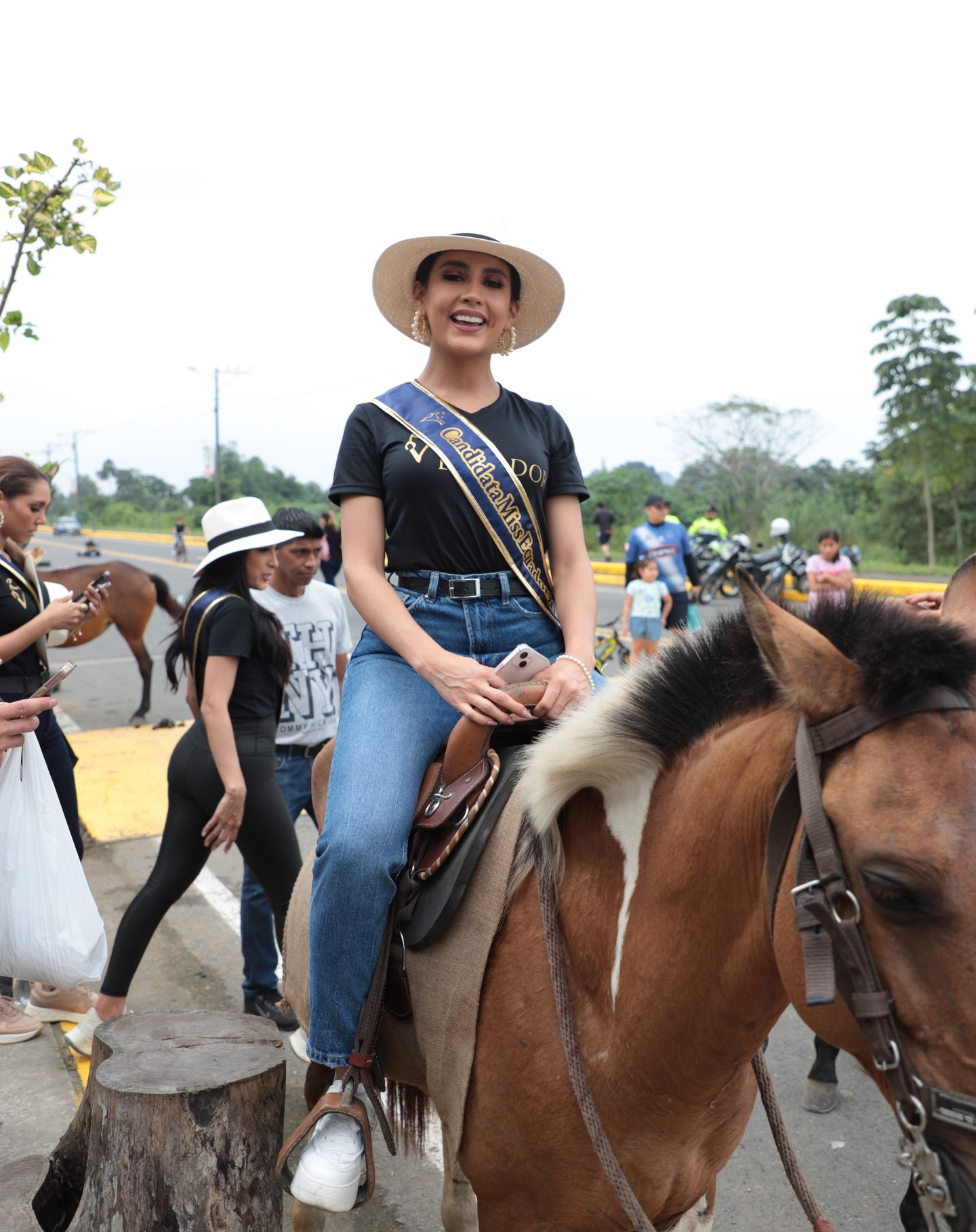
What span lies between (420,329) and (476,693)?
3.86ft

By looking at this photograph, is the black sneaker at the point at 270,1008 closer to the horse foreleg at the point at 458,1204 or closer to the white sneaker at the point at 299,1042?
the white sneaker at the point at 299,1042

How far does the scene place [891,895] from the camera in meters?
1.25

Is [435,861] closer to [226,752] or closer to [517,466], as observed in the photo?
[517,466]

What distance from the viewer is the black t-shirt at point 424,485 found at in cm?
230

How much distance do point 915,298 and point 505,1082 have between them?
95.7ft

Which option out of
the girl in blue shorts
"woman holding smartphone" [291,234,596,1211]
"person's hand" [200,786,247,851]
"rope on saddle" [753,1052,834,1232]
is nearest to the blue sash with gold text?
"woman holding smartphone" [291,234,596,1211]

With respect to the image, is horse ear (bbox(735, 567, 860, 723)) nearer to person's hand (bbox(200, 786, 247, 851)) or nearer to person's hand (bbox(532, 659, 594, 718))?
person's hand (bbox(532, 659, 594, 718))

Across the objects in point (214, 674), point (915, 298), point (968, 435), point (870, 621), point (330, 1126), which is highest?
point (915, 298)

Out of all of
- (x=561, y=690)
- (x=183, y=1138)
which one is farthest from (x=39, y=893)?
(x=561, y=690)

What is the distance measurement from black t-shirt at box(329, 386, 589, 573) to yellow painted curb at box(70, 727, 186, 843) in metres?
4.13

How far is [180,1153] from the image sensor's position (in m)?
2.37

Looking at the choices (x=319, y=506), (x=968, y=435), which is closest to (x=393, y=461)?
(x=968, y=435)

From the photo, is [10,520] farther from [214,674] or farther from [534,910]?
[534,910]

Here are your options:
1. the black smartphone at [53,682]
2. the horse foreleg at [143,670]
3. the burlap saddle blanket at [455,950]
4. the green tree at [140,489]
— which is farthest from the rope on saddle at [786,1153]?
the green tree at [140,489]
